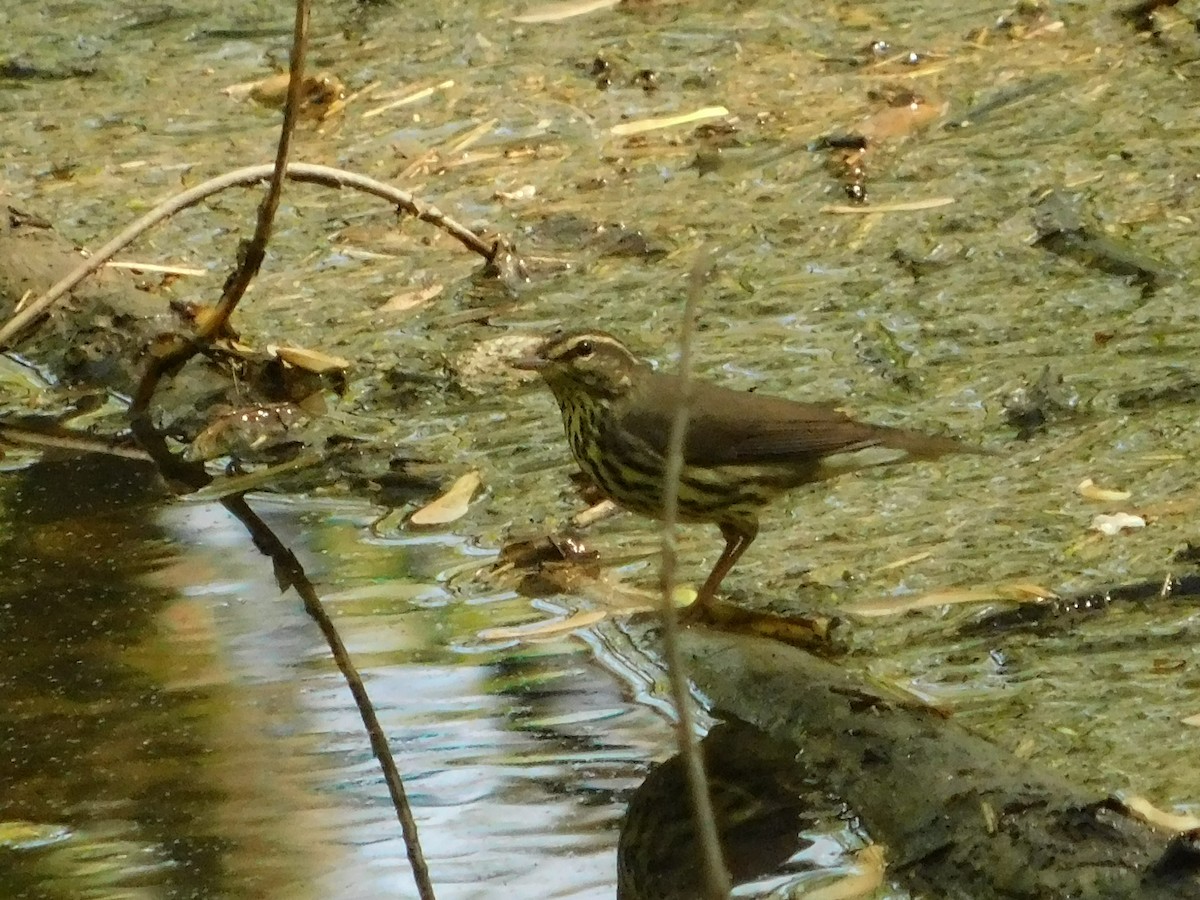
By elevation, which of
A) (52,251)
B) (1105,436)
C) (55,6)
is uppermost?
(55,6)

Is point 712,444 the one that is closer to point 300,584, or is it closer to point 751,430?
point 751,430

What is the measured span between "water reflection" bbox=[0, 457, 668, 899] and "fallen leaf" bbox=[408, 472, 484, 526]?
142mm

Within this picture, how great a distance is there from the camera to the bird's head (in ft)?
17.2

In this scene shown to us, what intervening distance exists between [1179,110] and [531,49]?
116 inches

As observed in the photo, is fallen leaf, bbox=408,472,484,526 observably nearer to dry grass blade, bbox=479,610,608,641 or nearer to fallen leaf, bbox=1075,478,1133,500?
dry grass blade, bbox=479,610,608,641

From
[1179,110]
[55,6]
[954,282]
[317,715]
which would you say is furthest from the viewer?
[55,6]

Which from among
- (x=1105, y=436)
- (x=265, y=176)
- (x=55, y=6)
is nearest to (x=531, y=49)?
(x=55, y=6)

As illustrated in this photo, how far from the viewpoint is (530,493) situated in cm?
562

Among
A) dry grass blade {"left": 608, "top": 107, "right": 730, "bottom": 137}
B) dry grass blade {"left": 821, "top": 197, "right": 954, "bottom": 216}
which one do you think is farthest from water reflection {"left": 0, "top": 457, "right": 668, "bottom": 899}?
dry grass blade {"left": 608, "top": 107, "right": 730, "bottom": 137}

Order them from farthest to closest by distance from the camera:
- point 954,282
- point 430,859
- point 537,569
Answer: point 954,282
point 537,569
point 430,859

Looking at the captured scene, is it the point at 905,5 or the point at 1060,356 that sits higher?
the point at 905,5

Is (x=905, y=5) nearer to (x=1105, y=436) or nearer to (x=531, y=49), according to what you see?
(x=531, y=49)

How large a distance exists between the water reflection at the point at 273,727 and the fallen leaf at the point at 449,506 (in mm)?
142

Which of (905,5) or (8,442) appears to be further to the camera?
(905,5)
